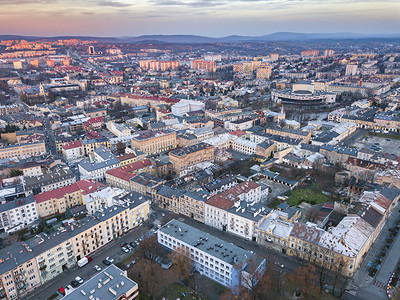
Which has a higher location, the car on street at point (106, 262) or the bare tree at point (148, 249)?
the bare tree at point (148, 249)

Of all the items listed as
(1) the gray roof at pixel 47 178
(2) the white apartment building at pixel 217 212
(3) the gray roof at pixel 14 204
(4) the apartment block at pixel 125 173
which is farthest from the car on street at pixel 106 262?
(1) the gray roof at pixel 47 178

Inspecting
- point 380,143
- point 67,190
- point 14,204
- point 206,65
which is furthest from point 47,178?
point 206,65

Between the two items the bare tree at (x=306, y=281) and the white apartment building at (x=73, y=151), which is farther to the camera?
the white apartment building at (x=73, y=151)

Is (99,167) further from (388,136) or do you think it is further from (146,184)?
(388,136)

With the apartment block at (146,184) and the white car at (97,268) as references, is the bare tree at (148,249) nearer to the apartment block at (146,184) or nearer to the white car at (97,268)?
the white car at (97,268)

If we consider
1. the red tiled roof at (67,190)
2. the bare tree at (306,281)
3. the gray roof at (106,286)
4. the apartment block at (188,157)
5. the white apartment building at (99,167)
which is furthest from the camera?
the apartment block at (188,157)

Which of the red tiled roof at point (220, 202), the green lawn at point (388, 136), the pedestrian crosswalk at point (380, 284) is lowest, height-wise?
the pedestrian crosswalk at point (380, 284)

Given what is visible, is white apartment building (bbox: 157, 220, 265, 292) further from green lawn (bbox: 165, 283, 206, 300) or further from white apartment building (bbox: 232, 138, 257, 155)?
white apartment building (bbox: 232, 138, 257, 155)

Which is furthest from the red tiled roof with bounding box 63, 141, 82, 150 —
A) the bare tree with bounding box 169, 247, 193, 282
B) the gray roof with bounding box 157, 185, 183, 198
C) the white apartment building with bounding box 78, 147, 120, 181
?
the bare tree with bounding box 169, 247, 193, 282

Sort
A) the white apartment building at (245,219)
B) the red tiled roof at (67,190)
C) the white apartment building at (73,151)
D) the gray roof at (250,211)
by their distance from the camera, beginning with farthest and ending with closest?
the white apartment building at (73,151)
the red tiled roof at (67,190)
the gray roof at (250,211)
the white apartment building at (245,219)
